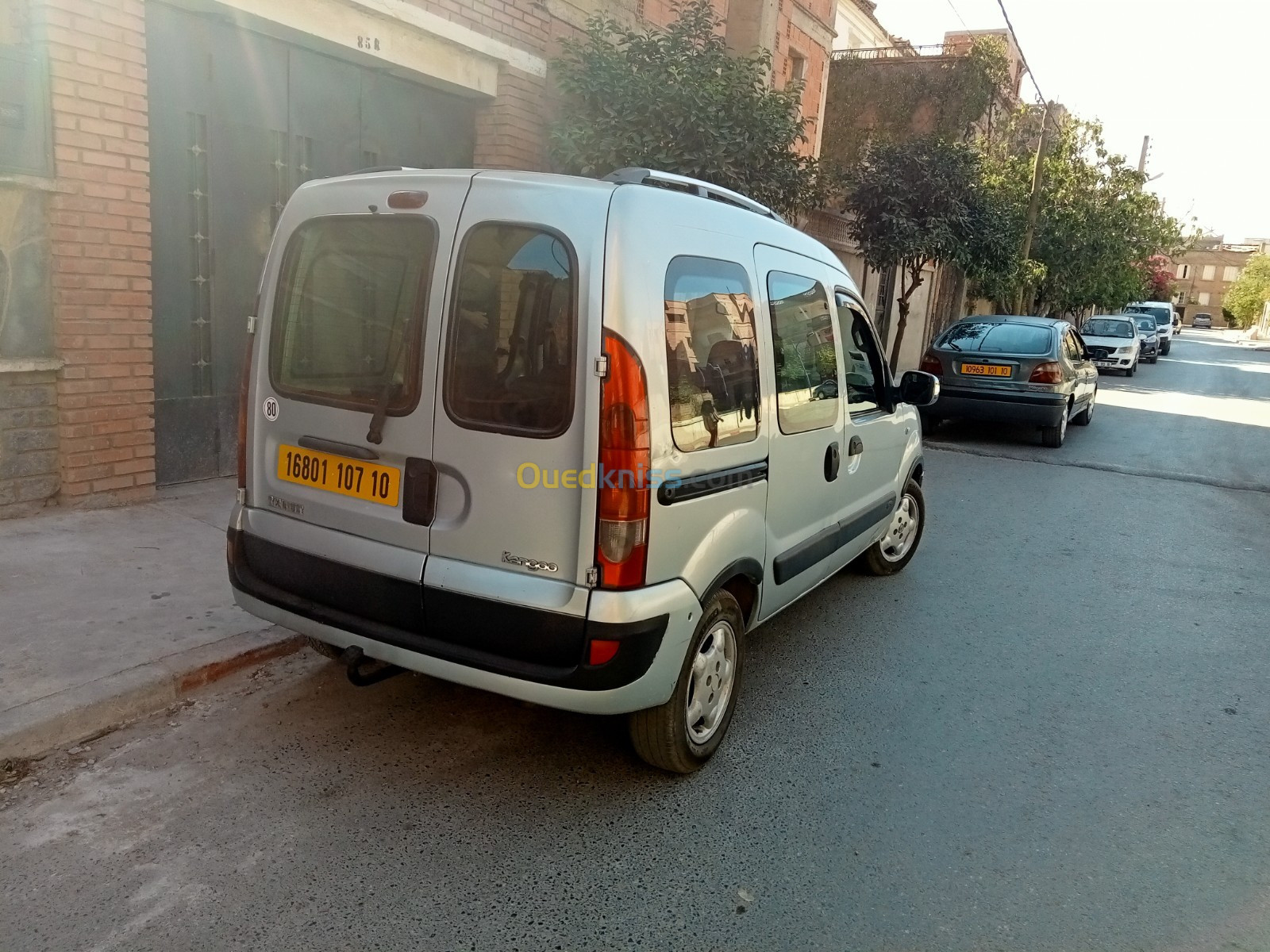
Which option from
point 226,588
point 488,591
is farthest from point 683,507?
point 226,588

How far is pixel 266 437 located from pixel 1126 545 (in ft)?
20.8

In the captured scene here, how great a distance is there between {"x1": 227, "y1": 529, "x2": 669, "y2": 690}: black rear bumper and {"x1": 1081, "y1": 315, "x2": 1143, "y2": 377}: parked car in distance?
2453cm

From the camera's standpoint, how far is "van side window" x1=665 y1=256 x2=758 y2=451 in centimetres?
304

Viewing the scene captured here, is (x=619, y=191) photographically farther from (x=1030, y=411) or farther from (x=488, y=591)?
(x=1030, y=411)

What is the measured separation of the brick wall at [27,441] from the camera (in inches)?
210

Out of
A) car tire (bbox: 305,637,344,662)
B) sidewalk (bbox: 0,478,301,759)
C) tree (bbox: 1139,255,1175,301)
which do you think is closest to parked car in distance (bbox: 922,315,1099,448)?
sidewalk (bbox: 0,478,301,759)

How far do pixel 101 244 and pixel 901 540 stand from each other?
5.27 m

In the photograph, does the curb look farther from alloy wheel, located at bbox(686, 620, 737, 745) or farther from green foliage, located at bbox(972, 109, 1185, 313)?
green foliage, located at bbox(972, 109, 1185, 313)

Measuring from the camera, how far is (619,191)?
293 centimetres

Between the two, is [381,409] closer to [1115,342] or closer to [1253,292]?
[1115,342]

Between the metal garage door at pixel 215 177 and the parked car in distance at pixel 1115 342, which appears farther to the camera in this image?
the parked car in distance at pixel 1115 342

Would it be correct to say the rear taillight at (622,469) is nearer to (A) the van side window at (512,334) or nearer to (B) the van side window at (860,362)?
(A) the van side window at (512,334)

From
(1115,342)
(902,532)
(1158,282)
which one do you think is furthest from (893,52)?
(1158,282)

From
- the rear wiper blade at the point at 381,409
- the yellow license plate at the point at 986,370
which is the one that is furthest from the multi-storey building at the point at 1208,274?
the rear wiper blade at the point at 381,409
